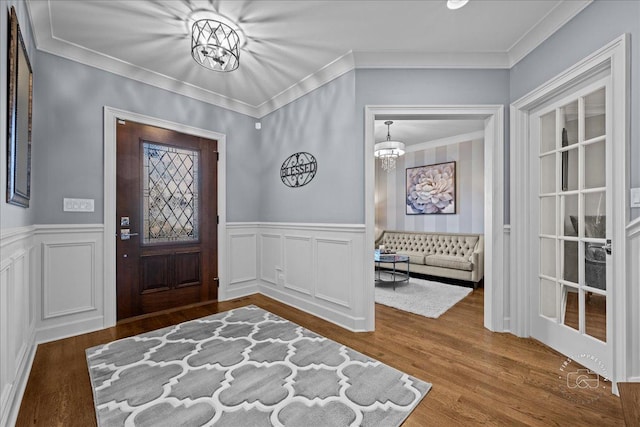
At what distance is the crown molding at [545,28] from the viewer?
2.04 meters

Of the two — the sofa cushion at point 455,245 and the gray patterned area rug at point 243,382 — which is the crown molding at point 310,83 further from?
the sofa cushion at point 455,245

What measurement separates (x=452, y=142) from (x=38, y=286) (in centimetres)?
615

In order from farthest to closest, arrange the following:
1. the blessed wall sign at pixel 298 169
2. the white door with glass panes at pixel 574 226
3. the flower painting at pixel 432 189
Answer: the flower painting at pixel 432 189, the blessed wall sign at pixel 298 169, the white door with glass panes at pixel 574 226

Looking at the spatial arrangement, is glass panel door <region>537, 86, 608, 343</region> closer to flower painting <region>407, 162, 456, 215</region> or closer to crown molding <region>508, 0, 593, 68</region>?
crown molding <region>508, 0, 593, 68</region>

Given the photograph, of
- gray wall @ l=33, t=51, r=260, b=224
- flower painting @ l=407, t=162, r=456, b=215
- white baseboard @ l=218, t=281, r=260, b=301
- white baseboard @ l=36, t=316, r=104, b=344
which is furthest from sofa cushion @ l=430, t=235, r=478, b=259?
white baseboard @ l=36, t=316, r=104, b=344

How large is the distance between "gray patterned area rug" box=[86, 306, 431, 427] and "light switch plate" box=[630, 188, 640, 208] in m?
1.67

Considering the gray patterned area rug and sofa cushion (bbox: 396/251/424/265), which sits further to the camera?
sofa cushion (bbox: 396/251/424/265)

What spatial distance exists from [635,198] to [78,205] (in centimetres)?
426

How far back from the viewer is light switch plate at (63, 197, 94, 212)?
2593 millimetres

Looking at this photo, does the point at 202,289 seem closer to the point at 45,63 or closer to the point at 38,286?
the point at 38,286

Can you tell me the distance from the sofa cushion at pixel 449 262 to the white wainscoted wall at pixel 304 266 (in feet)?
8.20

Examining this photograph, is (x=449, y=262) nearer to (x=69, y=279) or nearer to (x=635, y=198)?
(x=635, y=198)

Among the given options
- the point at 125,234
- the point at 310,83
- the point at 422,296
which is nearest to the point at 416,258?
the point at 422,296

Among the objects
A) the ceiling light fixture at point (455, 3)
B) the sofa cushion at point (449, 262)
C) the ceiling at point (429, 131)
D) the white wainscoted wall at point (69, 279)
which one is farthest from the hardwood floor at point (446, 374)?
the ceiling at point (429, 131)
